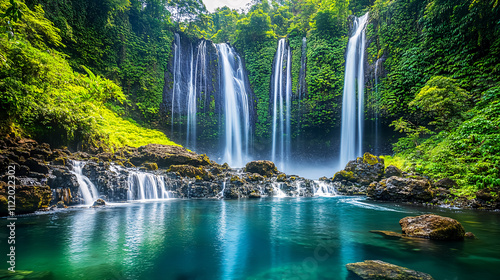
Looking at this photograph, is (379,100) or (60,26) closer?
(60,26)

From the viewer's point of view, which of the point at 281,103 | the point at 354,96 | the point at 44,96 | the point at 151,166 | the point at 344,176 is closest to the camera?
the point at 44,96

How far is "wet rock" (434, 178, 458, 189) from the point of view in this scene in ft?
28.0

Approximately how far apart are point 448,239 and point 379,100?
1615 centimetres

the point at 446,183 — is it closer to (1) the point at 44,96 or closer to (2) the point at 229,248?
(2) the point at 229,248

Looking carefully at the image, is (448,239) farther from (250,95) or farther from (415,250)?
(250,95)

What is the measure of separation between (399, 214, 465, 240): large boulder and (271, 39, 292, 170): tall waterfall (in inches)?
742

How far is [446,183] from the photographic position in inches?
343

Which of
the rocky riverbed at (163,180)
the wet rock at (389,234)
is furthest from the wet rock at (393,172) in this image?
the wet rock at (389,234)

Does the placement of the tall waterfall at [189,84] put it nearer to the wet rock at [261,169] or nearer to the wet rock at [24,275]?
the wet rock at [261,169]

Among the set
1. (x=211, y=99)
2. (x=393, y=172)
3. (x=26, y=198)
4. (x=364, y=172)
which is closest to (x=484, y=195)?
(x=393, y=172)

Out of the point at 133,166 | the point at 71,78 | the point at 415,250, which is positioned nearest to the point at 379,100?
the point at 415,250

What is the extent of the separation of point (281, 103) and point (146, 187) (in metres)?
16.1

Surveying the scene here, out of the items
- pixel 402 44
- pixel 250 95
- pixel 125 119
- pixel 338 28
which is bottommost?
pixel 125 119

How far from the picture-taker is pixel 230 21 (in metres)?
30.4
